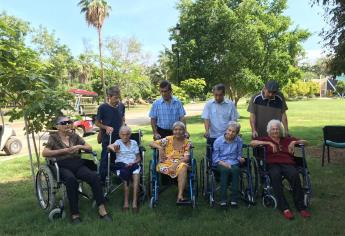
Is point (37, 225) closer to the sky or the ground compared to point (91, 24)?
closer to the ground

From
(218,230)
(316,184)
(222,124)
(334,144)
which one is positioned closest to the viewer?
(218,230)

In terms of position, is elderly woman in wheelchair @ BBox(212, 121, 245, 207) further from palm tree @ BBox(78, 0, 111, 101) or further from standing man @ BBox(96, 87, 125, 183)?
palm tree @ BBox(78, 0, 111, 101)

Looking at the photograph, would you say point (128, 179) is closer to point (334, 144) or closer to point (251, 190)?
point (251, 190)

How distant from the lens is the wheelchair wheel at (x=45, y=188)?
501 cm

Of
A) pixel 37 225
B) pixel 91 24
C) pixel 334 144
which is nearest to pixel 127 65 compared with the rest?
pixel 91 24

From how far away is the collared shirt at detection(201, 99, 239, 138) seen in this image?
5.95m

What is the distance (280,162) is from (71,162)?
271 centimetres

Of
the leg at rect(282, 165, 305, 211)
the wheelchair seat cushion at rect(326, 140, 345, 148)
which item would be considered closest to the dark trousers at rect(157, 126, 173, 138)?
the leg at rect(282, 165, 305, 211)

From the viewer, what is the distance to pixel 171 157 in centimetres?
565

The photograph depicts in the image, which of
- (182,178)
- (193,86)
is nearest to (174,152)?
(182,178)

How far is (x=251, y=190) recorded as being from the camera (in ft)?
17.7

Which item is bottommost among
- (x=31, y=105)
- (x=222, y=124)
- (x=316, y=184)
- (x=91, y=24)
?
(x=316, y=184)

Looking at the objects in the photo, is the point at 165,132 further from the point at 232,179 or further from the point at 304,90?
the point at 304,90

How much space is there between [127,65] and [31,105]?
3296cm
